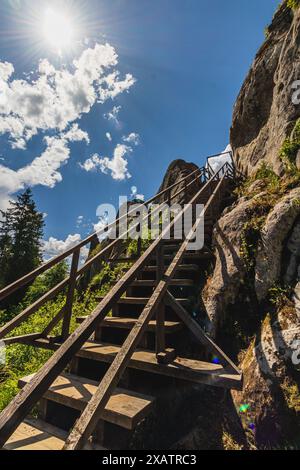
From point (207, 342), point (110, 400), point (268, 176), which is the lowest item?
point (110, 400)

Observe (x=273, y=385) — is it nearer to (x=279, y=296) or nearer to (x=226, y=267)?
(x=279, y=296)

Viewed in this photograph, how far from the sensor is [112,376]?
5.90 feet

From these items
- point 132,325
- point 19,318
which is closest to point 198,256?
point 132,325

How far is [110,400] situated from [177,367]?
0.72 meters

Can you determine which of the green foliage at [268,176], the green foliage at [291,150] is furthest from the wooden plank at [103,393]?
the green foliage at [291,150]

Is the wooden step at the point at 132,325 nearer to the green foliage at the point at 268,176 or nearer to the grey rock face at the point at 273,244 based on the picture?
the grey rock face at the point at 273,244

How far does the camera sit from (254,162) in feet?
24.5

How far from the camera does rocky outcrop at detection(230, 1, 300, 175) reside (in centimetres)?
593

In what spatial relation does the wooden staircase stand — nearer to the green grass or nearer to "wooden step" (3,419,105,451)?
"wooden step" (3,419,105,451)

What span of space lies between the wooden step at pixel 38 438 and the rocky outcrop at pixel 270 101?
559 cm

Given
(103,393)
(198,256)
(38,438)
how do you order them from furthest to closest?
(198,256)
(38,438)
(103,393)

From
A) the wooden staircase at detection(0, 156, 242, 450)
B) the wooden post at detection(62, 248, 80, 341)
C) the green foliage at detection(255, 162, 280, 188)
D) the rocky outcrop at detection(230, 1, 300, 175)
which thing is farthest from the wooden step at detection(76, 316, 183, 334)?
the rocky outcrop at detection(230, 1, 300, 175)

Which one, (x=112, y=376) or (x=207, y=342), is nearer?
(x=112, y=376)
